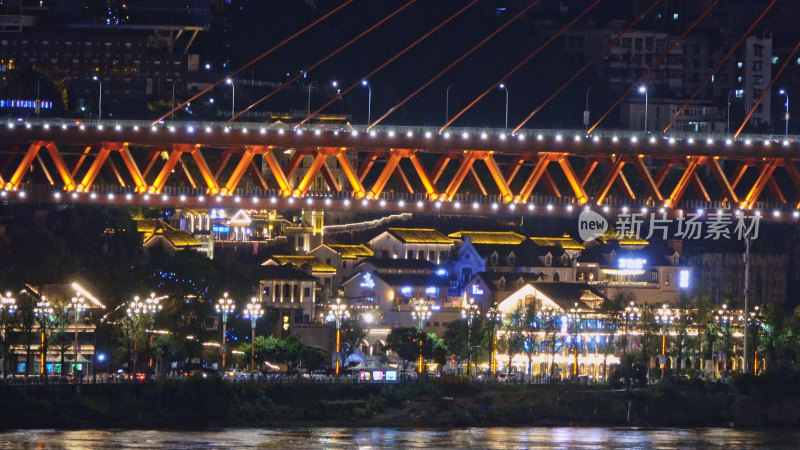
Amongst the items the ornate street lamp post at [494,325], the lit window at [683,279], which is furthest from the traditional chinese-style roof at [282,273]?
the lit window at [683,279]

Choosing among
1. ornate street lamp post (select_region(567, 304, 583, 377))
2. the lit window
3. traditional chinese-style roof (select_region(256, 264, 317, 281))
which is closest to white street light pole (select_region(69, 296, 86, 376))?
traditional chinese-style roof (select_region(256, 264, 317, 281))

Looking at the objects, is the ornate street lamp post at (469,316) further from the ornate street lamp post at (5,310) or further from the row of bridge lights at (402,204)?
the ornate street lamp post at (5,310)

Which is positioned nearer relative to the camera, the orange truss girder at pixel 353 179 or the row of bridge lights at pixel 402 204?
the orange truss girder at pixel 353 179

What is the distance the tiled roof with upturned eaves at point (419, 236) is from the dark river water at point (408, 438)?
36197 mm

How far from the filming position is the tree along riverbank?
3000 inches

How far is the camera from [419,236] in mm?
118062

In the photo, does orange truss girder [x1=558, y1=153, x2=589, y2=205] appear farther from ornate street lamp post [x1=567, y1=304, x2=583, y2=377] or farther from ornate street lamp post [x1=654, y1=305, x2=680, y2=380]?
ornate street lamp post [x1=654, y1=305, x2=680, y2=380]

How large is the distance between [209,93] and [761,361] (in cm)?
5037

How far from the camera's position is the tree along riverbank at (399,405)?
250 ft

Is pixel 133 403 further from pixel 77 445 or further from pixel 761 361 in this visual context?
pixel 761 361

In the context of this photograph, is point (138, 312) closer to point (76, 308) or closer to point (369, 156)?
point (76, 308)

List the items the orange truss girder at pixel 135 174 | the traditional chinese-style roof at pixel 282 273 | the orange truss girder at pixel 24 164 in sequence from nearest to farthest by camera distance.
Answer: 1. the orange truss girder at pixel 135 174
2. the orange truss girder at pixel 24 164
3. the traditional chinese-style roof at pixel 282 273

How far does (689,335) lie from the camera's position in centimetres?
9631

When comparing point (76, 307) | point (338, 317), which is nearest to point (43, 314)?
point (76, 307)
